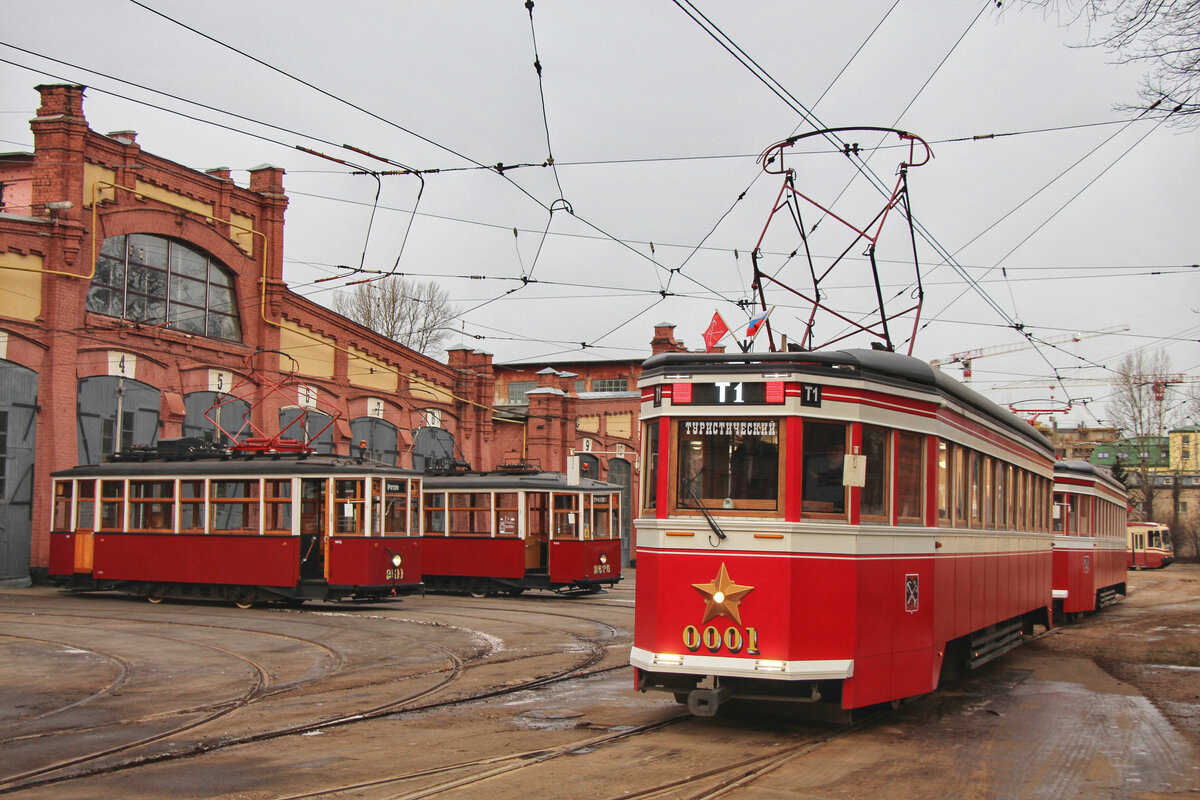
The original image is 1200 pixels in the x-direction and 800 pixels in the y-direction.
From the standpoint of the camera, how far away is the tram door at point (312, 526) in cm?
2014

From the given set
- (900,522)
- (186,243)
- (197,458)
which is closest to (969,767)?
(900,522)

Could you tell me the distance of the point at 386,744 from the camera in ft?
26.1

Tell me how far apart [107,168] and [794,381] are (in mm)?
22324

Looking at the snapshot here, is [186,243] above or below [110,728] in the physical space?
above

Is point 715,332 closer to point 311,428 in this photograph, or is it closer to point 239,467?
point 239,467

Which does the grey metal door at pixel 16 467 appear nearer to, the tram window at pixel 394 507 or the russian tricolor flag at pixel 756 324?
the tram window at pixel 394 507

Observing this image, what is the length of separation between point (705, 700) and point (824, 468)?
74.0 inches

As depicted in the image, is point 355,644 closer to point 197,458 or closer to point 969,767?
point 197,458

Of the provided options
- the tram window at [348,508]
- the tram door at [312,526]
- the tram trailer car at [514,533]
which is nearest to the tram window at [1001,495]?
the tram window at [348,508]

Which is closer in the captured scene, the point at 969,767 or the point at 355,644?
the point at 969,767

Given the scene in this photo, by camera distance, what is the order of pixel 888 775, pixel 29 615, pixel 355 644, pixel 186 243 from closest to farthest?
pixel 888 775 → pixel 355 644 → pixel 29 615 → pixel 186 243

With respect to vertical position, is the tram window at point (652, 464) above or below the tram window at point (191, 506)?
above

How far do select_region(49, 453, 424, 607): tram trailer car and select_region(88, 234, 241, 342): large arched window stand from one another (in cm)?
518

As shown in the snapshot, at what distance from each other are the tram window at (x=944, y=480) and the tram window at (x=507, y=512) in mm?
15617
